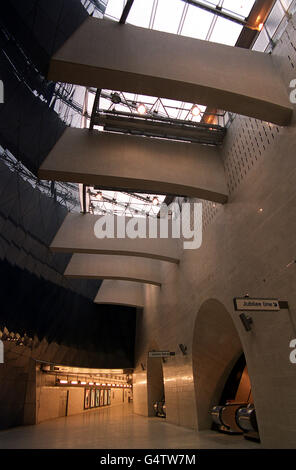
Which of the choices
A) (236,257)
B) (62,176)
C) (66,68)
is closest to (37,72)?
(66,68)

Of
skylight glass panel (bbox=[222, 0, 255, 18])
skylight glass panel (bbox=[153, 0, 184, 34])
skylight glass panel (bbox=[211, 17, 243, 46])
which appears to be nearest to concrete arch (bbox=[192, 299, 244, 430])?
skylight glass panel (bbox=[211, 17, 243, 46])

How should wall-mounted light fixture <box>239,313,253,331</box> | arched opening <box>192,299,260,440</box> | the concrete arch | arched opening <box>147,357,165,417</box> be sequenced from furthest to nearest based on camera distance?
arched opening <box>147,357,165,417</box> → arched opening <box>192,299,260,440</box> → the concrete arch → wall-mounted light fixture <box>239,313,253,331</box>

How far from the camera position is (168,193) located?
39.5 feet

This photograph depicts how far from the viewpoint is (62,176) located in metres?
10.1

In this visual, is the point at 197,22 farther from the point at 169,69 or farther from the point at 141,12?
the point at 169,69

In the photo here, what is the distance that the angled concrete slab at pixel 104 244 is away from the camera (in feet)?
52.5

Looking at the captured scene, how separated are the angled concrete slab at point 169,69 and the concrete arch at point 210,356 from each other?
7.54 m

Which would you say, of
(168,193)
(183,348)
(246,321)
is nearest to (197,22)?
(168,193)

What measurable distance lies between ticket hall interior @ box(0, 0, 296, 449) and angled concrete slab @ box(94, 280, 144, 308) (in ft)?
14.3

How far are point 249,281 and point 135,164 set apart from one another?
5.55m

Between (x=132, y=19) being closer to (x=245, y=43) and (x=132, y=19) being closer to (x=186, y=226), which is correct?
(x=245, y=43)

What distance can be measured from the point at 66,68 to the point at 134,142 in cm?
480

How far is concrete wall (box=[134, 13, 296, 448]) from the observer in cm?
727

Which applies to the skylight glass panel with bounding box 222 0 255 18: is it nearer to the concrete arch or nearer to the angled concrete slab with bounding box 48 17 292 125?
the angled concrete slab with bounding box 48 17 292 125
